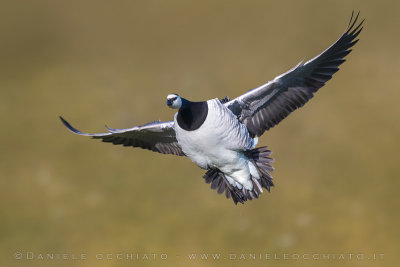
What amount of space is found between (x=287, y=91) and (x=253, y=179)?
2.11 ft

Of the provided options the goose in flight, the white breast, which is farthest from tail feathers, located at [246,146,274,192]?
the white breast

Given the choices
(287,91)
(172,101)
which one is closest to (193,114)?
(172,101)

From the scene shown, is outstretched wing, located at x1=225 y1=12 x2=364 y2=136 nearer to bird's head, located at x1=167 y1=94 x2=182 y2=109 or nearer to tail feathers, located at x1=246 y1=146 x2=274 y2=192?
tail feathers, located at x1=246 y1=146 x2=274 y2=192

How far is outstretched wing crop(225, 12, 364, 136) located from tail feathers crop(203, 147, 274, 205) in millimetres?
147

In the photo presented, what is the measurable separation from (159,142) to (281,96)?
0.97 metres

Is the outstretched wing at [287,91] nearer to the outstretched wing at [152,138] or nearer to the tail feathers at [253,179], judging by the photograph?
the tail feathers at [253,179]

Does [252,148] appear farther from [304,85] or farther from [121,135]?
[121,135]

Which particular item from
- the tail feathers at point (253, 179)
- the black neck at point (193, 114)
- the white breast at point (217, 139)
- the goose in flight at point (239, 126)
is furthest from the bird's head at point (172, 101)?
the tail feathers at point (253, 179)

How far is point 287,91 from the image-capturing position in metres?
4.25

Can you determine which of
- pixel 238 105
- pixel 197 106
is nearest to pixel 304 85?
pixel 238 105

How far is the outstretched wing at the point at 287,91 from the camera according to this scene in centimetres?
407

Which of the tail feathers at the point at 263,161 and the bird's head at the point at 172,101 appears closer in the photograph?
the bird's head at the point at 172,101

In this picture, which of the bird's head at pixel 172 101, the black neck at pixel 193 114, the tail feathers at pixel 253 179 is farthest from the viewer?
the tail feathers at pixel 253 179

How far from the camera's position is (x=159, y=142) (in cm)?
468
